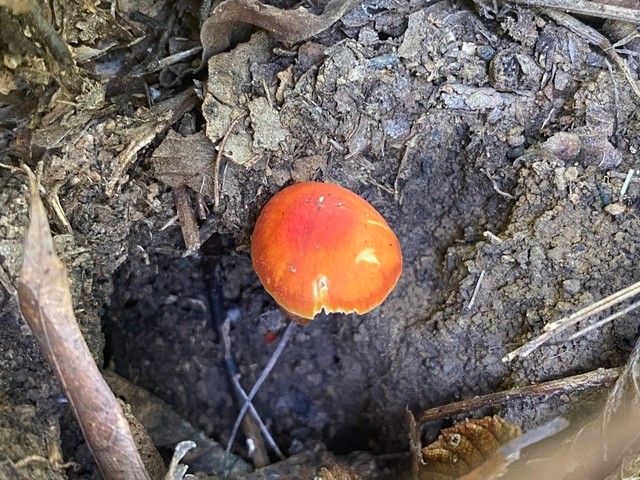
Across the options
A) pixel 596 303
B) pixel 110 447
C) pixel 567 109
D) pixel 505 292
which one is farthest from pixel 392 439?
pixel 567 109

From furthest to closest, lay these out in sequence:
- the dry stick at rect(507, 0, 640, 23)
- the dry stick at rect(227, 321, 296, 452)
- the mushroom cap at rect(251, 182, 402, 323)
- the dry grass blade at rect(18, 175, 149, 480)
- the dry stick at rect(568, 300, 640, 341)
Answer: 1. the dry stick at rect(227, 321, 296, 452)
2. the dry stick at rect(507, 0, 640, 23)
3. the mushroom cap at rect(251, 182, 402, 323)
4. the dry stick at rect(568, 300, 640, 341)
5. the dry grass blade at rect(18, 175, 149, 480)

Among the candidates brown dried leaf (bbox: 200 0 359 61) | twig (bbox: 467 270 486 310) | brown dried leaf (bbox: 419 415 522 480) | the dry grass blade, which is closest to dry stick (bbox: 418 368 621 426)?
brown dried leaf (bbox: 419 415 522 480)

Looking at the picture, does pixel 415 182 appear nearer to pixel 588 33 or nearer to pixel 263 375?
pixel 588 33

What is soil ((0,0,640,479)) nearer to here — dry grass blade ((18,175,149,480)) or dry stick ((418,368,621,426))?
dry stick ((418,368,621,426))

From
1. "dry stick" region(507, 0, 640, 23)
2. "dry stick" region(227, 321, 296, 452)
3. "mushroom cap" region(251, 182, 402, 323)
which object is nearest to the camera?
"mushroom cap" region(251, 182, 402, 323)

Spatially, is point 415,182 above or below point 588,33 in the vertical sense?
below

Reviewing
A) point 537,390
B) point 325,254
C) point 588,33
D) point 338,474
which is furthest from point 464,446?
point 588,33
